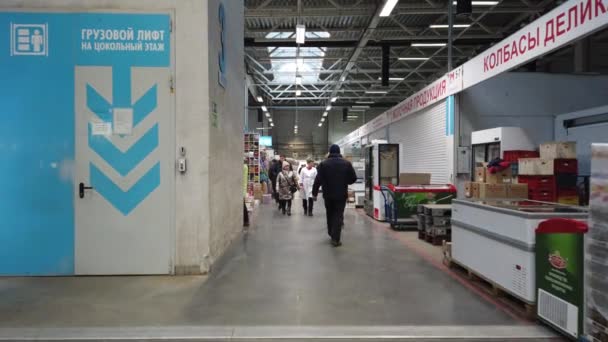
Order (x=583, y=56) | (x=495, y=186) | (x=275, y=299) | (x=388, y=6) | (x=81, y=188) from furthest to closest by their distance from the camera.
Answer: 1. (x=583, y=56)
2. (x=388, y=6)
3. (x=495, y=186)
4. (x=81, y=188)
5. (x=275, y=299)

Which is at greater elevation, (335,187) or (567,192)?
(335,187)

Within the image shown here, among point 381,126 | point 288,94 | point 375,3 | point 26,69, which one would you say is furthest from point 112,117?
point 288,94

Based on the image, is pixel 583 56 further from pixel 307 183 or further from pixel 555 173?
pixel 307 183

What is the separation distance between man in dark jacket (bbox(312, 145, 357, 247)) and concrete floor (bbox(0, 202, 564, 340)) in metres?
1.10

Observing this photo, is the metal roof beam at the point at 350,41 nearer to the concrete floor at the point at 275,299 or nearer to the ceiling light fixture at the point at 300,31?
the ceiling light fixture at the point at 300,31

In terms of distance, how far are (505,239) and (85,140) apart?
4.69 meters

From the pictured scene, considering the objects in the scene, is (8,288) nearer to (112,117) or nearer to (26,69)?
(112,117)

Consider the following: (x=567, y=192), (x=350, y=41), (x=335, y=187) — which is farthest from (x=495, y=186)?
(x=350, y=41)

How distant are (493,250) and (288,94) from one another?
23106mm

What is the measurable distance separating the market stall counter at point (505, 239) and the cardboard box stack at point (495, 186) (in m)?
2.95

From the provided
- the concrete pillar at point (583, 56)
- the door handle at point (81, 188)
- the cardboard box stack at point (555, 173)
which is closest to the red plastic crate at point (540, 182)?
the cardboard box stack at point (555, 173)

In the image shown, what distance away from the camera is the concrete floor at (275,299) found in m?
3.51

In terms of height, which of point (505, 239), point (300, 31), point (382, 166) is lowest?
point (505, 239)

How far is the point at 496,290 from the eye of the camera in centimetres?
418
